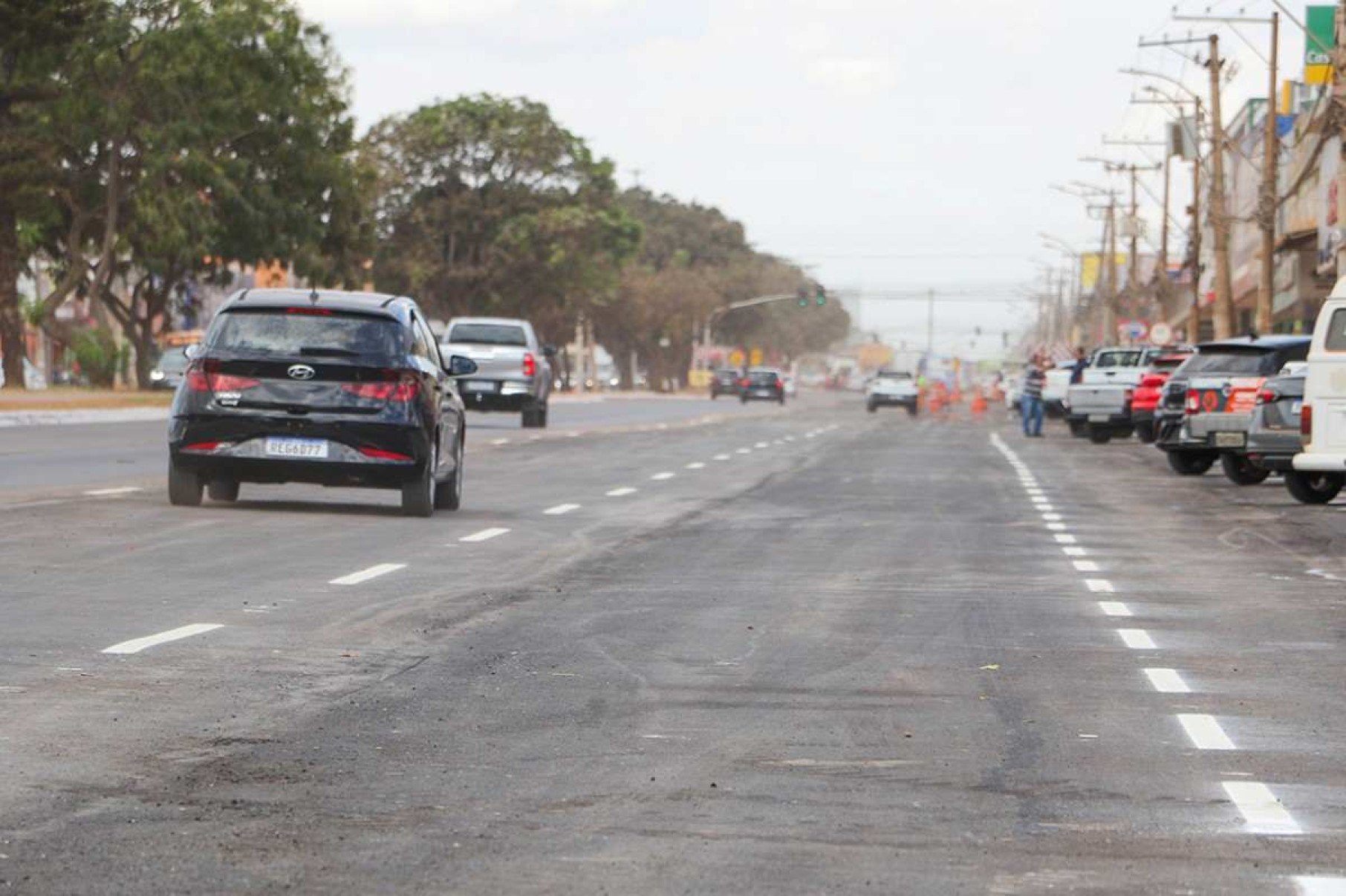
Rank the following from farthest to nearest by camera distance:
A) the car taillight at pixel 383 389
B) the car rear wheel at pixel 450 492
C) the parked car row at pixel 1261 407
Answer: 1. the parked car row at pixel 1261 407
2. the car rear wheel at pixel 450 492
3. the car taillight at pixel 383 389

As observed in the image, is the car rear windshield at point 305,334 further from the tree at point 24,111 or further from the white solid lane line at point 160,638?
the tree at point 24,111

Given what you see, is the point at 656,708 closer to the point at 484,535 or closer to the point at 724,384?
the point at 484,535

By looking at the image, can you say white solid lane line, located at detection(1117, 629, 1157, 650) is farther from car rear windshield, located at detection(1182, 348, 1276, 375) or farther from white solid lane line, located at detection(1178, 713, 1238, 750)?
car rear windshield, located at detection(1182, 348, 1276, 375)

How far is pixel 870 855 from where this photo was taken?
7148 millimetres

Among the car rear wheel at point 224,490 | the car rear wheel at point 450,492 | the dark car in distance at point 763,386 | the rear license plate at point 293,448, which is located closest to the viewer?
the rear license plate at point 293,448

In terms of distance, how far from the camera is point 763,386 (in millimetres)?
119625

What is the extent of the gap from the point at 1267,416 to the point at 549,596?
15305 mm

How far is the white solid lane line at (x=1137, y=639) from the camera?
13.0 meters

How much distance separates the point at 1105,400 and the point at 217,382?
35279mm

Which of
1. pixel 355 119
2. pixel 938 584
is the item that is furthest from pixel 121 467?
pixel 355 119

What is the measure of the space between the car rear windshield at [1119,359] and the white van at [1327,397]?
3263cm

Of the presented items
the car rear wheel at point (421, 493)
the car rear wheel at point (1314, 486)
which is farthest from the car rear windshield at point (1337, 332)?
the car rear wheel at point (421, 493)

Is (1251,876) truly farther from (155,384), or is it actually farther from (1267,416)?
(155,384)

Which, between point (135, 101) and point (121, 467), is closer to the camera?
point (121, 467)
